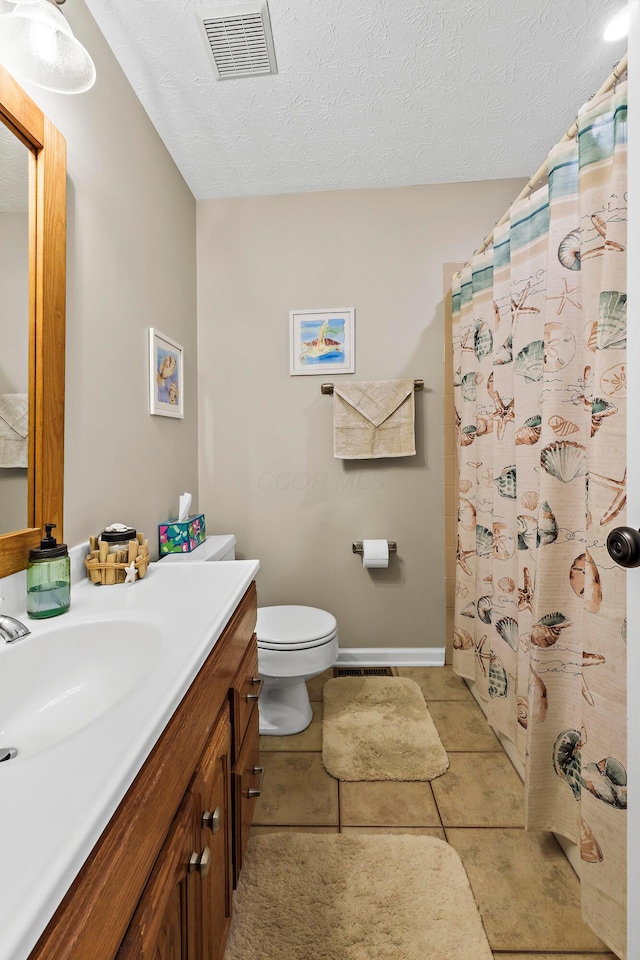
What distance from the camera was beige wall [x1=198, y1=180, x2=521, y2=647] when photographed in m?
2.29

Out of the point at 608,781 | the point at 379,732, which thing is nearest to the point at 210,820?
the point at 608,781

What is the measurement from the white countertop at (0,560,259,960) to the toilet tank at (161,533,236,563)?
33.5 inches

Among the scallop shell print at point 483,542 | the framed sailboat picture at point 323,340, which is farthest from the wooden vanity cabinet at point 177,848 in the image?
the framed sailboat picture at point 323,340

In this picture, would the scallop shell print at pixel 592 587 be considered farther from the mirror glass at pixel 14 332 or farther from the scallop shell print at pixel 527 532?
the mirror glass at pixel 14 332

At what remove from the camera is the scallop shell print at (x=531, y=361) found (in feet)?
4.34

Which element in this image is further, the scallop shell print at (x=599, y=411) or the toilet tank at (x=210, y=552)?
the toilet tank at (x=210, y=552)

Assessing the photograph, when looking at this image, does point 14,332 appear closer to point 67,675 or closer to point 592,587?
point 67,675

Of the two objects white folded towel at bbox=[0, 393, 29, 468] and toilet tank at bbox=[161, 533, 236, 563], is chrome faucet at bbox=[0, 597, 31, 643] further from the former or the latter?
toilet tank at bbox=[161, 533, 236, 563]

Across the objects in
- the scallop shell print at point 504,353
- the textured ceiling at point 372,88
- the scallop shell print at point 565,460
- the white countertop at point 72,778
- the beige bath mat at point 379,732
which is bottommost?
the beige bath mat at point 379,732

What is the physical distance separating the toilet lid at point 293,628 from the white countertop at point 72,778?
2.64ft

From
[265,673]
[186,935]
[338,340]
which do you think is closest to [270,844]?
[265,673]

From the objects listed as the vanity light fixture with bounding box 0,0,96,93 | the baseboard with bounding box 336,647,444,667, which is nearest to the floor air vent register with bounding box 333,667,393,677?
the baseboard with bounding box 336,647,444,667

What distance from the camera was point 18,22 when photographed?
937 millimetres

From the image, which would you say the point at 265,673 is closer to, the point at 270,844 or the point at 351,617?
the point at 270,844
